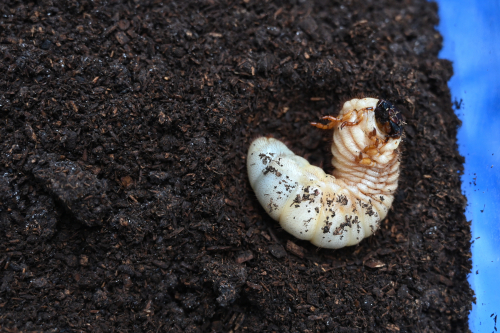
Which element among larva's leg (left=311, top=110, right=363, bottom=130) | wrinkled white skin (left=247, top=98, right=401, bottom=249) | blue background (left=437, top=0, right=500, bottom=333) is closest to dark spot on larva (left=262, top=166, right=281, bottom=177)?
wrinkled white skin (left=247, top=98, right=401, bottom=249)

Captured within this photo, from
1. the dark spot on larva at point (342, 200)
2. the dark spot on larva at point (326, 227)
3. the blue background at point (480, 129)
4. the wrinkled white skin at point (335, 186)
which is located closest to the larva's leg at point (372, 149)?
the wrinkled white skin at point (335, 186)

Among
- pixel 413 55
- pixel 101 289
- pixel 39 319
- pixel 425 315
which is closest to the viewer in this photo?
pixel 39 319

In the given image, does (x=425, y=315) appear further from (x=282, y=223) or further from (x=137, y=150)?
(x=137, y=150)

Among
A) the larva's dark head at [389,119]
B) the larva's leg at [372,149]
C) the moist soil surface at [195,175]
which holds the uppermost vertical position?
the larva's dark head at [389,119]

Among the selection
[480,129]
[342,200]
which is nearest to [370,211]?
[342,200]

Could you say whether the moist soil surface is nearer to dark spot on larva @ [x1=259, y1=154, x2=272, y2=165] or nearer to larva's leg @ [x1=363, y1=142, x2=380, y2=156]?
dark spot on larva @ [x1=259, y1=154, x2=272, y2=165]

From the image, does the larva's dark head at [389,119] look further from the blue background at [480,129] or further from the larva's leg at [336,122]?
the blue background at [480,129]

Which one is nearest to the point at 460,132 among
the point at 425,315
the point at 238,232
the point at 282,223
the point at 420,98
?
the point at 420,98
